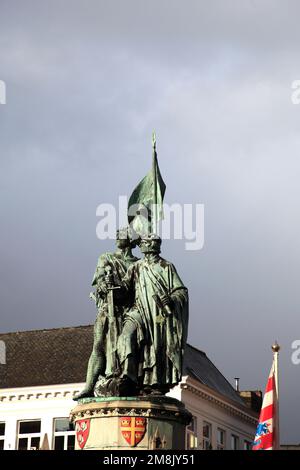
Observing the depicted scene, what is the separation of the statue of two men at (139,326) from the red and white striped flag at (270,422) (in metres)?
7.95

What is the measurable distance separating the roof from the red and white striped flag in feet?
73.1

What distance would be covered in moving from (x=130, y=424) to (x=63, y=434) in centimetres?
3264

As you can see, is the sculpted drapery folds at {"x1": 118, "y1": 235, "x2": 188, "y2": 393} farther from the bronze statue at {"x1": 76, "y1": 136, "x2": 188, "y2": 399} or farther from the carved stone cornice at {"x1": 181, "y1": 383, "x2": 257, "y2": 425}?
the carved stone cornice at {"x1": 181, "y1": 383, "x2": 257, "y2": 425}

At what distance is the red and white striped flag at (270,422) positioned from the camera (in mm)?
21781

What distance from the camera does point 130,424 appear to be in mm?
13539

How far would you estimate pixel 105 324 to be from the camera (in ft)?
48.3

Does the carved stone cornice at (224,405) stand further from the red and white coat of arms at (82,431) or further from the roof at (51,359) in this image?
the red and white coat of arms at (82,431)

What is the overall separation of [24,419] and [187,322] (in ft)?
110

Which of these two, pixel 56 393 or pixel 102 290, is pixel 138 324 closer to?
pixel 102 290
